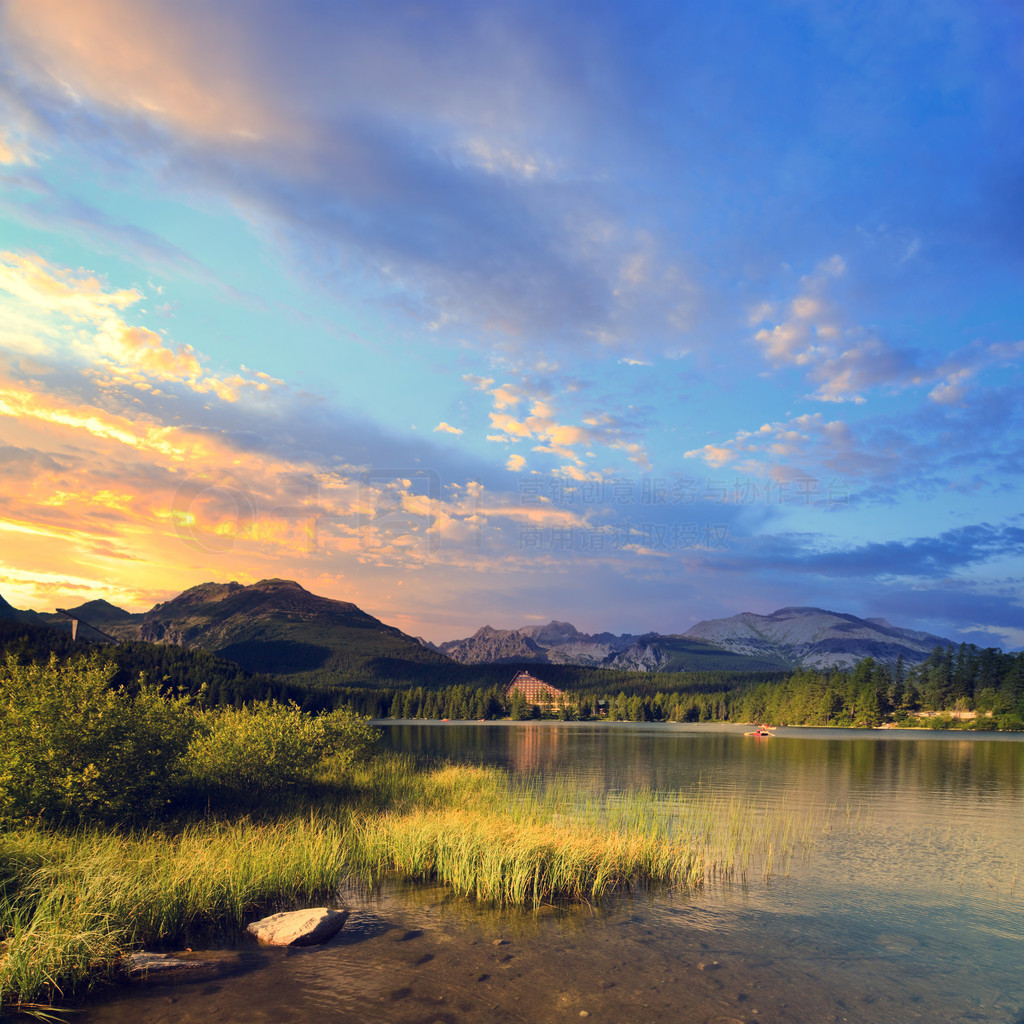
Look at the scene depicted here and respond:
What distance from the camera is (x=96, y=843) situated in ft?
73.9

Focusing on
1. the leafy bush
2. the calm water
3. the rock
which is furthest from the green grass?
the leafy bush

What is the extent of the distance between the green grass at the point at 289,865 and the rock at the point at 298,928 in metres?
1.39

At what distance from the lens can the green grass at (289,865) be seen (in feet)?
53.0

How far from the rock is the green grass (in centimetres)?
139

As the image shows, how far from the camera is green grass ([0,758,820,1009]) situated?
16.1 meters

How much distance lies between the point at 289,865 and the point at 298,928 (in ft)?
17.8

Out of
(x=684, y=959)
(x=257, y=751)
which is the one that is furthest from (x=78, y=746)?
(x=684, y=959)

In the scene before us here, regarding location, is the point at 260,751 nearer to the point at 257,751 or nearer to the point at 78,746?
the point at 257,751

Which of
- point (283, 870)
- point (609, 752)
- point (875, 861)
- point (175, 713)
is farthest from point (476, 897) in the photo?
point (609, 752)

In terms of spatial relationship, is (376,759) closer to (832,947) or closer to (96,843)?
(96,843)

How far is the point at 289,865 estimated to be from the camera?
24141 mm

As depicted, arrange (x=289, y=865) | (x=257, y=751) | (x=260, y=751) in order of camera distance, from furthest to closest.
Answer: (x=260, y=751), (x=257, y=751), (x=289, y=865)

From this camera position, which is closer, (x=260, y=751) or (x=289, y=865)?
(x=289, y=865)

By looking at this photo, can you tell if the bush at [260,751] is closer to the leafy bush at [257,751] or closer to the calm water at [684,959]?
the leafy bush at [257,751]
